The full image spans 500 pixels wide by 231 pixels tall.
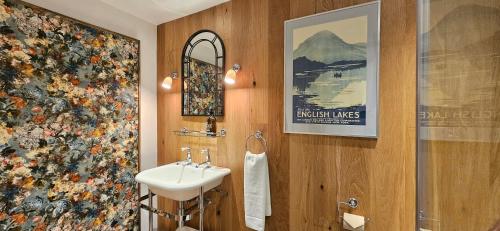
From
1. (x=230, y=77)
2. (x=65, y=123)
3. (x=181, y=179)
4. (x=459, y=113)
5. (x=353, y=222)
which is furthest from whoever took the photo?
(x=181, y=179)

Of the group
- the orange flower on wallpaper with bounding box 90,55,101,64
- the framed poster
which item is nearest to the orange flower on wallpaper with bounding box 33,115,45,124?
the orange flower on wallpaper with bounding box 90,55,101,64

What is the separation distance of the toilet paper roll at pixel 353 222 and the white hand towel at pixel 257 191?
1.66 ft

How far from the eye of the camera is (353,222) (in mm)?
1236

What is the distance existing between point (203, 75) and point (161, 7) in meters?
0.68

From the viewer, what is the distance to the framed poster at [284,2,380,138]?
4.04 ft

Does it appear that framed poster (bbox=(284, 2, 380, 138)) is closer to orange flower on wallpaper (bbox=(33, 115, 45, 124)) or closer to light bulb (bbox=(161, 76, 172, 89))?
light bulb (bbox=(161, 76, 172, 89))

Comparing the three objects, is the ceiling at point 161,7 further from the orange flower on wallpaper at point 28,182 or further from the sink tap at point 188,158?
the orange flower on wallpaper at point 28,182

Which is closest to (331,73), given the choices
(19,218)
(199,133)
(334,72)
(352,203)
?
(334,72)

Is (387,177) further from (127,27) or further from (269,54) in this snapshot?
(127,27)

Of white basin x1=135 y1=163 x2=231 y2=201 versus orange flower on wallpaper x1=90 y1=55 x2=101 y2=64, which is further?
orange flower on wallpaper x1=90 y1=55 x2=101 y2=64

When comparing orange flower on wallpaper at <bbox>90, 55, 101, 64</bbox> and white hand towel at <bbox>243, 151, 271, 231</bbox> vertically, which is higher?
orange flower on wallpaper at <bbox>90, 55, 101, 64</bbox>

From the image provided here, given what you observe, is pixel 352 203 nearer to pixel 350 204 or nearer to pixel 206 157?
pixel 350 204

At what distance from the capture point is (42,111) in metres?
1.37

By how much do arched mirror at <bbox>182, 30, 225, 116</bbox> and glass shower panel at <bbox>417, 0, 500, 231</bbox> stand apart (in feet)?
4.50
